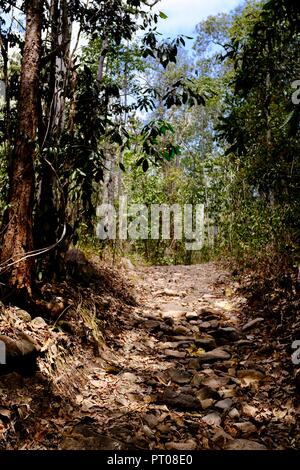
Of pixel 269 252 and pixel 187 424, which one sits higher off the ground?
pixel 269 252

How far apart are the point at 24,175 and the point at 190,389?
241 centimetres

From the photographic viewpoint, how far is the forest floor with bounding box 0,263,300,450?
2.60 meters

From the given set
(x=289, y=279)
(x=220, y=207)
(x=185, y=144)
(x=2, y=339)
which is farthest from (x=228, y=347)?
(x=185, y=144)

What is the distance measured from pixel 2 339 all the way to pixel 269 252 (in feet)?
14.6

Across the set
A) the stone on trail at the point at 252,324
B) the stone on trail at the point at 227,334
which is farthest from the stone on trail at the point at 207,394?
the stone on trail at the point at 252,324

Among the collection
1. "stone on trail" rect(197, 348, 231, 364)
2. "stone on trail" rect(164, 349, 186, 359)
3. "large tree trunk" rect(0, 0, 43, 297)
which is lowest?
"stone on trail" rect(164, 349, 186, 359)

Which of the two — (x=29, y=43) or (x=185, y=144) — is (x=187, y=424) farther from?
(x=185, y=144)

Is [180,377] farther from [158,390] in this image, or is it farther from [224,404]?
[224,404]

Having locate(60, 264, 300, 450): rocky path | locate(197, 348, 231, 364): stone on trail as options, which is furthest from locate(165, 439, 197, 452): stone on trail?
locate(197, 348, 231, 364): stone on trail

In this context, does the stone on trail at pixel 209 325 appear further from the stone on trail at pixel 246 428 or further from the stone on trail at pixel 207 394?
the stone on trail at pixel 246 428

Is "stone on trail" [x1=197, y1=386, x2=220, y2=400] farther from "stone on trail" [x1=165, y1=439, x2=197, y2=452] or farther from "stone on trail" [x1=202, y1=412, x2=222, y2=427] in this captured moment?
"stone on trail" [x1=165, y1=439, x2=197, y2=452]

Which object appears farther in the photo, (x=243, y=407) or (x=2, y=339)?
(x=243, y=407)

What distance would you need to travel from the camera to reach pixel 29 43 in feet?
12.0

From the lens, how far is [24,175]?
140 inches
